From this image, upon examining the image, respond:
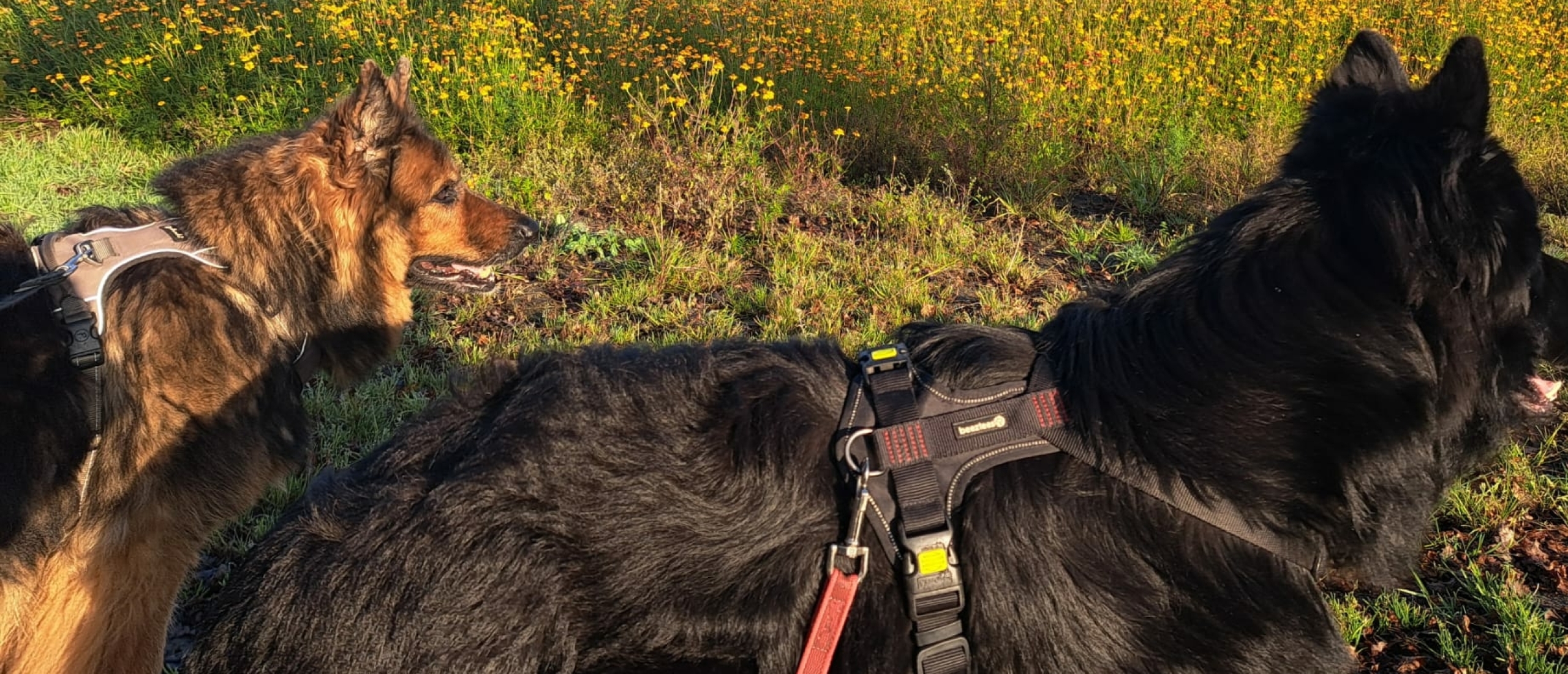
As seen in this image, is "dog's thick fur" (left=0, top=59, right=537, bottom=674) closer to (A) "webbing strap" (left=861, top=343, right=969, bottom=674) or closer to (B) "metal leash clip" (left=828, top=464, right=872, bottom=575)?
(B) "metal leash clip" (left=828, top=464, right=872, bottom=575)

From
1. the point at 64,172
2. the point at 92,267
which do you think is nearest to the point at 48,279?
the point at 92,267

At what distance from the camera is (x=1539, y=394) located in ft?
6.95

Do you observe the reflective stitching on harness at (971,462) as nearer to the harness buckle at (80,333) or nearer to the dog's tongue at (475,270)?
the harness buckle at (80,333)

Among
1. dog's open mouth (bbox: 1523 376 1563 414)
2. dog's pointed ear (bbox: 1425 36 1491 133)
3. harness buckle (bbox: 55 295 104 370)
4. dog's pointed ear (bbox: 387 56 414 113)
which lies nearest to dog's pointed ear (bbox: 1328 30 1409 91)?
dog's pointed ear (bbox: 1425 36 1491 133)

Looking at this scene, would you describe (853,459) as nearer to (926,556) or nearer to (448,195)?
(926,556)

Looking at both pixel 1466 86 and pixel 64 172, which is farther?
pixel 64 172

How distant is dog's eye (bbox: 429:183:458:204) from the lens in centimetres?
420

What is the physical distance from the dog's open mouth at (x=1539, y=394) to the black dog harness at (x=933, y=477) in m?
0.75

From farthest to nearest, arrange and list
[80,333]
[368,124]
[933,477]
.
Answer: [368,124] → [80,333] → [933,477]

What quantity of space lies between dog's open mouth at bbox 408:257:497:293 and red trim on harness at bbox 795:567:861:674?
3.12 meters

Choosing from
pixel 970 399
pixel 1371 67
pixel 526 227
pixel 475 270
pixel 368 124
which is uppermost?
pixel 1371 67

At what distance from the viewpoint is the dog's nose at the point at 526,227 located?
14.9 feet

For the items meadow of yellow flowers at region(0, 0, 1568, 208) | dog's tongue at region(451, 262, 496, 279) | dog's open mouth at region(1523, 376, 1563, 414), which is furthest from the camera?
meadow of yellow flowers at region(0, 0, 1568, 208)

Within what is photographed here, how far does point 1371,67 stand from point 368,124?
11.5 ft
